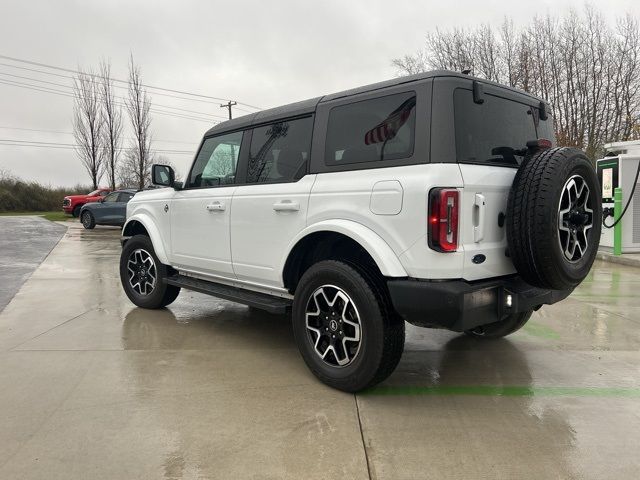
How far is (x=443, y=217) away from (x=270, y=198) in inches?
60.2

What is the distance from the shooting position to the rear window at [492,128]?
2922 millimetres

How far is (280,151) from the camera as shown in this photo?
12.8 feet

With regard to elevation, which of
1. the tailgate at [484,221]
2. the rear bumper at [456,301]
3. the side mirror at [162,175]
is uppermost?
the side mirror at [162,175]

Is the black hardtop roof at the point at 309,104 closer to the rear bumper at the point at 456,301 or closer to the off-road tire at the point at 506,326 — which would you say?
the rear bumper at the point at 456,301

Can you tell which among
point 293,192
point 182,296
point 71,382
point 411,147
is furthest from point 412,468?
point 182,296

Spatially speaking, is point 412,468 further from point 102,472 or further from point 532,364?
point 532,364

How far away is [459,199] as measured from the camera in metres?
2.74

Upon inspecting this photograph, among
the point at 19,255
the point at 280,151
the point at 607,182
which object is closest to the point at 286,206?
the point at 280,151

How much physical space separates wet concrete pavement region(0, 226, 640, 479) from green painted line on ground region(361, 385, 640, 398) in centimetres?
2

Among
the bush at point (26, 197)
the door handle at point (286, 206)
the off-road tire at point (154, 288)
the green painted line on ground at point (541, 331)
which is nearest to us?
the door handle at point (286, 206)

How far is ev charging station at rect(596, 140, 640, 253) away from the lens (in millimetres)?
9922

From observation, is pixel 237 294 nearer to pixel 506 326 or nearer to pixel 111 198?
pixel 506 326

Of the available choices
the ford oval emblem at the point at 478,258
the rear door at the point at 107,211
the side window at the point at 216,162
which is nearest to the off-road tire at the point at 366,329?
the ford oval emblem at the point at 478,258

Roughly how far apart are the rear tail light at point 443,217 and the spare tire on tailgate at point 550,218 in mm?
439
